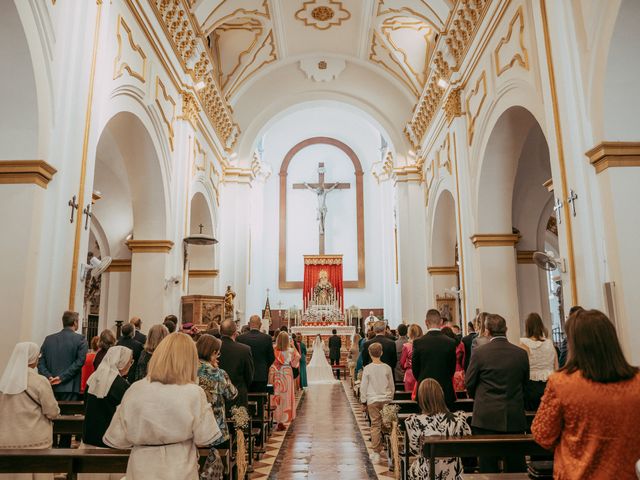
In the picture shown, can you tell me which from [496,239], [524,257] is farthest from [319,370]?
[496,239]

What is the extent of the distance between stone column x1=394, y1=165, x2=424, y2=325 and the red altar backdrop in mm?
6530

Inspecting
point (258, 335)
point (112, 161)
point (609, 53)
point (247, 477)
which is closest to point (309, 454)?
point (247, 477)

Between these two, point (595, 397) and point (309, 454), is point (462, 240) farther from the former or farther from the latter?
point (595, 397)

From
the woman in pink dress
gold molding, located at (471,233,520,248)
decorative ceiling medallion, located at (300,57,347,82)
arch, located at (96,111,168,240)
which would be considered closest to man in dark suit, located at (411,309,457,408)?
the woman in pink dress

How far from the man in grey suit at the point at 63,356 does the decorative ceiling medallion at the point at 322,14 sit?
11.1 meters

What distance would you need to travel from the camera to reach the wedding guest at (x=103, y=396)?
148 inches

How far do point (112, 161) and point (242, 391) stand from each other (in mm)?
8766

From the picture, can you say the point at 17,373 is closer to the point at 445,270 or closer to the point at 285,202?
the point at 445,270

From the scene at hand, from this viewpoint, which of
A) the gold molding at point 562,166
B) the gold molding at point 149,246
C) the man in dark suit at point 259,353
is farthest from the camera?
the gold molding at point 149,246

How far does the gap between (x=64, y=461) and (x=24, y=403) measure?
0.77m

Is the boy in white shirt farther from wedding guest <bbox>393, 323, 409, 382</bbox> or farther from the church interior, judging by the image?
wedding guest <bbox>393, 323, 409, 382</bbox>

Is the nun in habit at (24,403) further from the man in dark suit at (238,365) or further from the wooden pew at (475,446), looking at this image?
the wooden pew at (475,446)

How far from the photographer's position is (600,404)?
2221 mm

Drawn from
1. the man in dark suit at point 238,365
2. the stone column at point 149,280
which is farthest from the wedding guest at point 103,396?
the stone column at point 149,280
